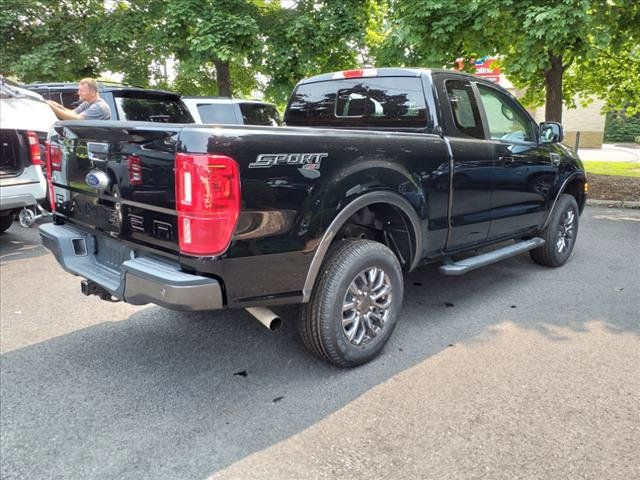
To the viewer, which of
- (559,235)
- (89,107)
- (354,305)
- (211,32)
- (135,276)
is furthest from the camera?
(211,32)

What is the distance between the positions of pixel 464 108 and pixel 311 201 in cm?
200

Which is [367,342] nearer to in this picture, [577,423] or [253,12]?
[577,423]

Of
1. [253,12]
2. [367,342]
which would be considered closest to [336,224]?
[367,342]

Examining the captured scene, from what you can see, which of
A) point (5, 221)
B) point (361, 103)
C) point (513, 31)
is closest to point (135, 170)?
point (361, 103)

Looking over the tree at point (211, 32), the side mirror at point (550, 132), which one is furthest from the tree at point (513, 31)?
the side mirror at point (550, 132)

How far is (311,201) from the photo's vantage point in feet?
9.13

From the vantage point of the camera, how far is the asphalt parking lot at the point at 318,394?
7.79 feet

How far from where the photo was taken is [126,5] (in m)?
12.3

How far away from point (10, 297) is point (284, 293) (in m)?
3.09

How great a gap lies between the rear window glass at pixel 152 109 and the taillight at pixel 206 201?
5945 mm

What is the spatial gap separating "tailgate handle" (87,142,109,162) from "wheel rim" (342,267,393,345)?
1639 mm

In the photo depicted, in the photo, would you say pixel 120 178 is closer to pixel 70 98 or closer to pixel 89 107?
pixel 89 107

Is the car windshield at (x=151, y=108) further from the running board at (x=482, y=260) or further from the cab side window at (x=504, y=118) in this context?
the running board at (x=482, y=260)

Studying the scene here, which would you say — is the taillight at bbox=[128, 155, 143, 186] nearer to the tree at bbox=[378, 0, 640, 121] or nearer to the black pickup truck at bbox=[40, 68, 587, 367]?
the black pickup truck at bbox=[40, 68, 587, 367]
